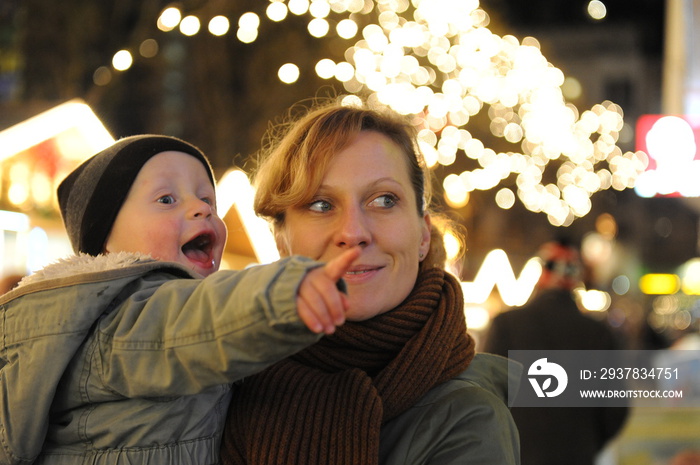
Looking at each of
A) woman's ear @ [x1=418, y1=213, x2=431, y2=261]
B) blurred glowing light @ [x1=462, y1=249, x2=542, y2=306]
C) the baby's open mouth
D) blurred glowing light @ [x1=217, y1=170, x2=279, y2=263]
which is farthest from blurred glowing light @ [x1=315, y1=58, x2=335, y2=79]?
the baby's open mouth

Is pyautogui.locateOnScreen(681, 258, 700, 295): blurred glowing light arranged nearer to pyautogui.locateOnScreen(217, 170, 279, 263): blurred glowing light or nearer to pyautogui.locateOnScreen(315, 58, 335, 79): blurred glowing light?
pyautogui.locateOnScreen(315, 58, 335, 79): blurred glowing light

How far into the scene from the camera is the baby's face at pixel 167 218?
204cm

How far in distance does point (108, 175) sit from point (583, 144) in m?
14.0

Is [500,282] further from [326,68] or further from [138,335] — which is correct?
[138,335]

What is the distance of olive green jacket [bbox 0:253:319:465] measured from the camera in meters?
1.47

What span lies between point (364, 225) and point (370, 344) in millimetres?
274

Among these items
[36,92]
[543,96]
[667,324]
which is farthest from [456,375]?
[667,324]

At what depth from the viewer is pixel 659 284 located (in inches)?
1945

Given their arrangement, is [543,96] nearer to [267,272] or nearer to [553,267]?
[553,267]

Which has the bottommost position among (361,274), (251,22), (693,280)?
(361,274)

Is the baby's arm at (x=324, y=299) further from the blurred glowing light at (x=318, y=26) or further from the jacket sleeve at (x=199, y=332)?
the blurred glowing light at (x=318, y=26)

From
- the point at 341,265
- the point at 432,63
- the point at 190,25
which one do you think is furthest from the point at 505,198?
the point at 341,265

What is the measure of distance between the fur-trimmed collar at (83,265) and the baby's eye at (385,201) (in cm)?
54

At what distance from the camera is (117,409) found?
5.48 ft
